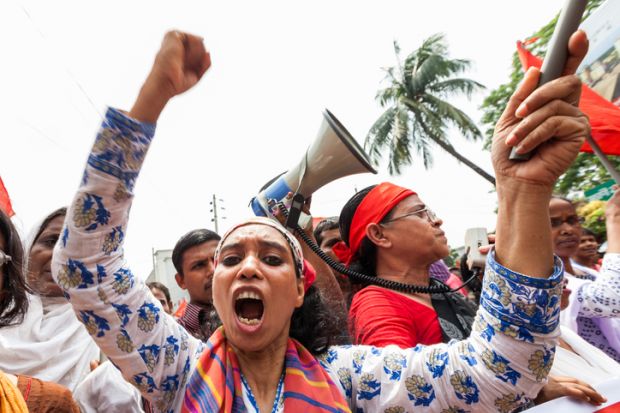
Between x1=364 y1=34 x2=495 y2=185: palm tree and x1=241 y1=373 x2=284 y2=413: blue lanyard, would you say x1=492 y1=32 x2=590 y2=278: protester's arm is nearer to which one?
x1=241 y1=373 x2=284 y2=413: blue lanyard

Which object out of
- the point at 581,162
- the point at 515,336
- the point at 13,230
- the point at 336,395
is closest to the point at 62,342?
the point at 13,230

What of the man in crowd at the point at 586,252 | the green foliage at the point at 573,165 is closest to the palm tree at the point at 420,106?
the green foliage at the point at 573,165

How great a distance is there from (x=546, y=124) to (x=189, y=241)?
2.75 m

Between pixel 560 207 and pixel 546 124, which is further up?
pixel 546 124

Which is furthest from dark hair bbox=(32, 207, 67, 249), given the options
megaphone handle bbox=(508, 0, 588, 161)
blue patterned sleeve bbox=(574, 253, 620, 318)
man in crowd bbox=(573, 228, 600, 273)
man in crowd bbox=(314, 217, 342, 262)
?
man in crowd bbox=(573, 228, 600, 273)

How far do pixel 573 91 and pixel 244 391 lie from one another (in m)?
1.21

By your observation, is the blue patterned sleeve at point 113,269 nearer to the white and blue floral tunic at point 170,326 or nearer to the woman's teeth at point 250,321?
the white and blue floral tunic at point 170,326

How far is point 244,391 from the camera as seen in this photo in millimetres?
1402

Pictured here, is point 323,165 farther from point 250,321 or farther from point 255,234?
point 250,321

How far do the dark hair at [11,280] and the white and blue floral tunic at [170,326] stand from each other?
0.68 meters

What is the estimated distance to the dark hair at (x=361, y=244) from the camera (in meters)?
2.39

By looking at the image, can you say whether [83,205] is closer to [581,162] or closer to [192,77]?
[192,77]

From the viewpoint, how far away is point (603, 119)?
2.54 meters

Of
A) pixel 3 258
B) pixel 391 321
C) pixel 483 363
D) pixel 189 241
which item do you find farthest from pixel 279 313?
pixel 189 241
